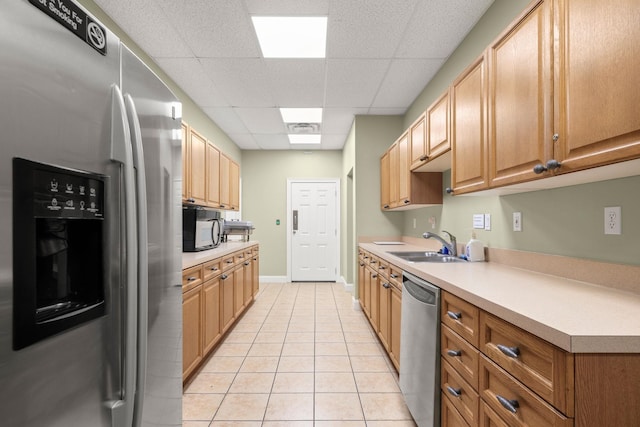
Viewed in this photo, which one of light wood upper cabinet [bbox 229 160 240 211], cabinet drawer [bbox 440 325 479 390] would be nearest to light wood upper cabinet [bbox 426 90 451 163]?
cabinet drawer [bbox 440 325 479 390]

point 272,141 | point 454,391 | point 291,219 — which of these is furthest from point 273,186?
point 454,391

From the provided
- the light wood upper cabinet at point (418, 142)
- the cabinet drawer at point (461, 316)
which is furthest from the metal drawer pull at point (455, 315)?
the light wood upper cabinet at point (418, 142)

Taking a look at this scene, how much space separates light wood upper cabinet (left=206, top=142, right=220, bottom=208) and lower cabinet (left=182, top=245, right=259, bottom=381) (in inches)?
26.2

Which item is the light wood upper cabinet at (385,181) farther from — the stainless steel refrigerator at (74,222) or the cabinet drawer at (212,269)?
the stainless steel refrigerator at (74,222)

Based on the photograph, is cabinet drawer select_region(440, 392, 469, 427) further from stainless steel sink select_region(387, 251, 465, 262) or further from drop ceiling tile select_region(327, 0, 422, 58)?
drop ceiling tile select_region(327, 0, 422, 58)

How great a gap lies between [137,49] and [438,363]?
3124 millimetres

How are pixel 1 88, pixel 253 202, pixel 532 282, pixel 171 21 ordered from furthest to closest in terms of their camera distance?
pixel 253 202
pixel 171 21
pixel 532 282
pixel 1 88

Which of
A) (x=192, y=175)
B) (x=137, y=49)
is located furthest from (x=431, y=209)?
(x=137, y=49)

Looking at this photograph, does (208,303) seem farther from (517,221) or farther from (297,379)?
(517,221)

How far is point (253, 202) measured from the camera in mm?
5902

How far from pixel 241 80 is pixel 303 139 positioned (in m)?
2.20

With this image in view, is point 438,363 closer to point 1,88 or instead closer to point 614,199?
point 614,199

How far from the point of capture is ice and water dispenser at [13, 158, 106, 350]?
0.57m

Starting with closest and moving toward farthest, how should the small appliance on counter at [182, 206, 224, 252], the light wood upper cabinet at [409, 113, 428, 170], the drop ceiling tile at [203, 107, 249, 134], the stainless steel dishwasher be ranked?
the stainless steel dishwasher, the light wood upper cabinet at [409, 113, 428, 170], the small appliance on counter at [182, 206, 224, 252], the drop ceiling tile at [203, 107, 249, 134]
